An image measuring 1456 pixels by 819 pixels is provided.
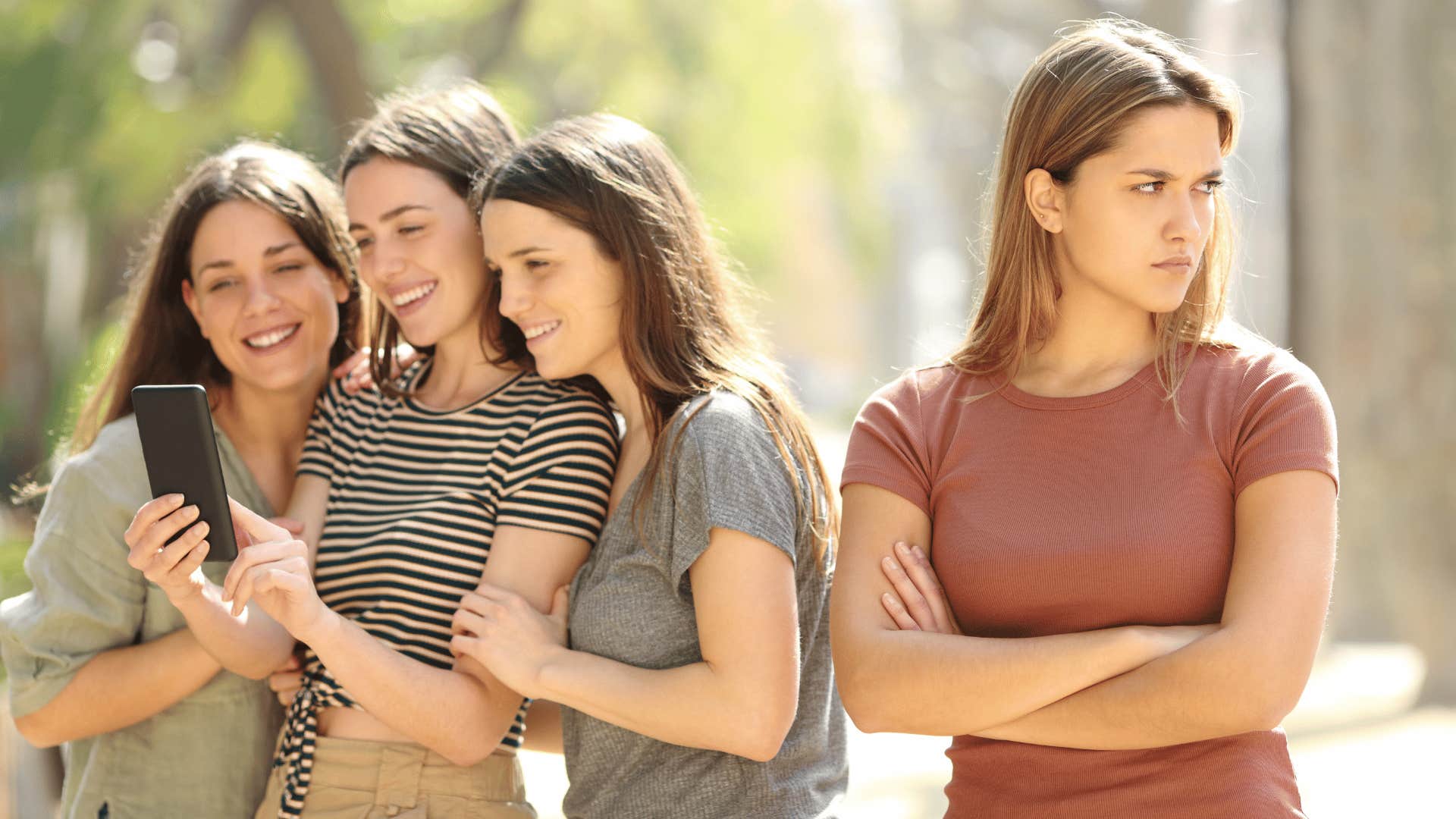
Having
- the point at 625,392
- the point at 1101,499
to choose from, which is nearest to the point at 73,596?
the point at 625,392

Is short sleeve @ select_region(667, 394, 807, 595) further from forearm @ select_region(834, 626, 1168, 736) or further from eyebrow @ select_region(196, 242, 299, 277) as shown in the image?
eyebrow @ select_region(196, 242, 299, 277)

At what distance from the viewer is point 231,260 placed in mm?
3414

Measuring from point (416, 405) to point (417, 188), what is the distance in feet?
1.61

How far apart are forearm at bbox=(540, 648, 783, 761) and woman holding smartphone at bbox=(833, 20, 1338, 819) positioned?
19 centimetres

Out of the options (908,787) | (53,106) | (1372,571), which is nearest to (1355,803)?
(908,787)

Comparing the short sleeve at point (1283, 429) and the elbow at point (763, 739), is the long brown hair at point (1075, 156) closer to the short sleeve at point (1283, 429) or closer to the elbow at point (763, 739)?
the short sleeve at point (1283, 429)

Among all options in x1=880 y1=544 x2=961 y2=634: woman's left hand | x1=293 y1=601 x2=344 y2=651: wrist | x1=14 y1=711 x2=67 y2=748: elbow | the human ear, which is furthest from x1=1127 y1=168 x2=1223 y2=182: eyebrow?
x1=14 y1=711 x2=67 y2=748: elbow

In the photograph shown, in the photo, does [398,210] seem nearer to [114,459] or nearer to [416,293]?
[416,293]

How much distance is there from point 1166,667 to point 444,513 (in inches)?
57.7

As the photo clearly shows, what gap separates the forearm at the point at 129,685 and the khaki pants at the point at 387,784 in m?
0.38

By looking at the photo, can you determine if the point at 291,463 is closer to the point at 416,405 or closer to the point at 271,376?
the point at 271,376

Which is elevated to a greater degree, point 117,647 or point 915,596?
point 915,596

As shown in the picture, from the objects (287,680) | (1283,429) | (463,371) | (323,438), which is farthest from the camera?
(323,438)

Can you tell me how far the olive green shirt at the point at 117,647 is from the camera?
10.4 feet
